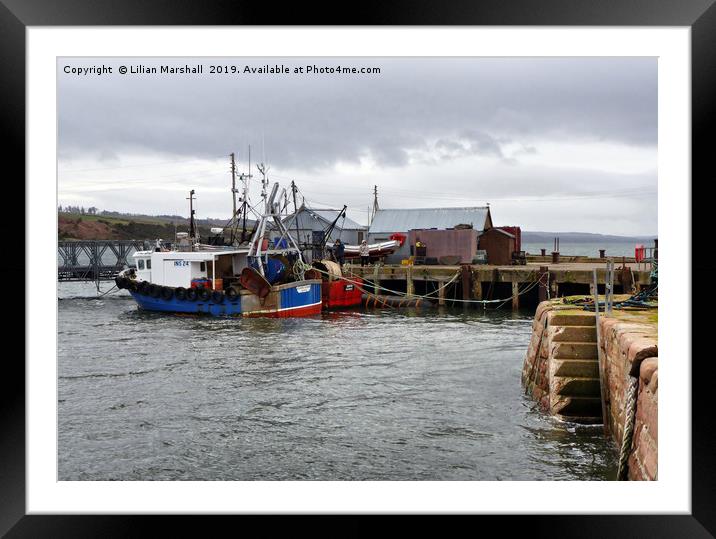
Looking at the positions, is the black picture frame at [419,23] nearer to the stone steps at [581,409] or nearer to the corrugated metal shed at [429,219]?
the stone steps at [581,409]

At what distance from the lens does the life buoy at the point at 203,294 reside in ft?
79.4

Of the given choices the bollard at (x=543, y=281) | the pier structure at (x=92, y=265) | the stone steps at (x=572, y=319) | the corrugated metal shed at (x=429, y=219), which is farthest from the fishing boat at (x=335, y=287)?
the stone steps at (x=572, y=319)

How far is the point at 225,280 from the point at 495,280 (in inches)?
453

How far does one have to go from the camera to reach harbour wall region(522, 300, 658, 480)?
6.04m

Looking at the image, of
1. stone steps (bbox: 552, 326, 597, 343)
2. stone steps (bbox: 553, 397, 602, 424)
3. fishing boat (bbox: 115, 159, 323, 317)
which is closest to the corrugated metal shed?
fishing boat (bbox: 115, 159, 323, 317)

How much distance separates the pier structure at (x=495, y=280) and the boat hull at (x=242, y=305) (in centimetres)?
451

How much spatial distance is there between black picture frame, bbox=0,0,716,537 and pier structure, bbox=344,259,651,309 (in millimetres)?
20909

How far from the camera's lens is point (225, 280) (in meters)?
26.0

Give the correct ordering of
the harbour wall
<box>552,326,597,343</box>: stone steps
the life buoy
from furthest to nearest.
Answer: the life buoy < <box>552,326,597,343</box>: stone steps < the harbour wall

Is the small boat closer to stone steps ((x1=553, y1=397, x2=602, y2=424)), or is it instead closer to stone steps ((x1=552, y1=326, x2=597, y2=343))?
stone steps ((x1=552, y1=326, x2=597, y2=343))

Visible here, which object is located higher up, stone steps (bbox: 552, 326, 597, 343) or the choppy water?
stone steps (bbox: 552, 326, 597, 343)

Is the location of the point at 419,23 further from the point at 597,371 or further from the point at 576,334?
the point at 597,371

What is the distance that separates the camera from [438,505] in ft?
16.9
